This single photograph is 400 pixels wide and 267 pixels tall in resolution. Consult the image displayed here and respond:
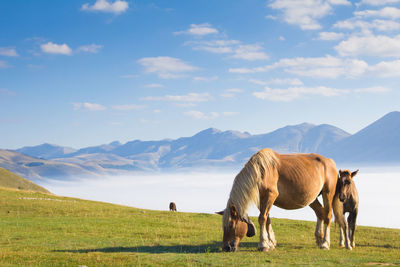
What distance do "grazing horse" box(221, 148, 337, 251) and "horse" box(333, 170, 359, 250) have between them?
1.46 ft

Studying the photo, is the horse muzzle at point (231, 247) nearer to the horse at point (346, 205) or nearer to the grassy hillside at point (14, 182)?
the horse at point (346, 205)

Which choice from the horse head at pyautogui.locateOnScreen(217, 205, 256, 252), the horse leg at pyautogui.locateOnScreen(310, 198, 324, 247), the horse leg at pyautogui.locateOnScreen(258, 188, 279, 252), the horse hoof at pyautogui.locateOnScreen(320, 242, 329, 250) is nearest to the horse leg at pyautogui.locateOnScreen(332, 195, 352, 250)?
the horse leg at pyautogui.locateOnScreen(310, 198, 324, 247)

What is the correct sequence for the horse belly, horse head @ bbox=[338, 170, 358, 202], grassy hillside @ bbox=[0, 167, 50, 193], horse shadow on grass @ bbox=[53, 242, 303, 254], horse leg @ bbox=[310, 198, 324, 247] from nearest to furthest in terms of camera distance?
1. the horse belly
2. horse shadow on grass @ bbox=[53, 242, 303, 254]
3. horse head @ bbox=[338, 170, 358, 202]
4. horse leg @ bbox=[310, 198, 324, 247]
5. grassy hillside @ bbox=[0, 167, 50, 193]

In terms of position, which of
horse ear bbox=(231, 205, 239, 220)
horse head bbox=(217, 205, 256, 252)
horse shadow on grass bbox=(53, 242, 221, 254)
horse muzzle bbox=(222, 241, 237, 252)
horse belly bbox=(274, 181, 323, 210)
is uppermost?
horse belly bbox=(274, 181, 323, 210)

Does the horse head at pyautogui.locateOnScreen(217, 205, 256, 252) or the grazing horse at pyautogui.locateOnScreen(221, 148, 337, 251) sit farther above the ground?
the grazing horse at pyautogui.locateOnScreen(221, 148, 337, 251)

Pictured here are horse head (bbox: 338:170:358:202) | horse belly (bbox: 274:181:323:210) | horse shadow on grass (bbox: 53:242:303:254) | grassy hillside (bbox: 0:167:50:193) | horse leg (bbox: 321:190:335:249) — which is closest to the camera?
horse belly (bbox: 274:181:323:210)

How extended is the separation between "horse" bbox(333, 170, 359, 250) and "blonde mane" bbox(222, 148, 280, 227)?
327 cm

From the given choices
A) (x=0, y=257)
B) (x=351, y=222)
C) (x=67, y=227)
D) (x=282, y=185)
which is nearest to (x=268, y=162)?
(x=282, y=185)

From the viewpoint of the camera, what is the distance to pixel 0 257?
39.0 feet

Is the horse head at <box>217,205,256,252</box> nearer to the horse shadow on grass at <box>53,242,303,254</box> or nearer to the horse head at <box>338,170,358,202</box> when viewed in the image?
the horse shadow on grass at <box>53,242,303,254</box>

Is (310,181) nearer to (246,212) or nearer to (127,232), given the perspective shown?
(246,212)

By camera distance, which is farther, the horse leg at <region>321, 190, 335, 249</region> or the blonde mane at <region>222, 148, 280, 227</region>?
the horse leg at <region>321, 190, 335, 249</region>

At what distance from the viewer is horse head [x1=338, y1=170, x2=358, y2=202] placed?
1351 cm

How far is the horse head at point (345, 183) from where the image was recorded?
13515 millimetres
